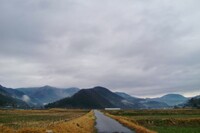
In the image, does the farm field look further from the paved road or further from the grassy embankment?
the grassy embankment

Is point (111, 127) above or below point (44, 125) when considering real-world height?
below

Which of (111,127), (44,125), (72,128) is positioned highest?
(44,125)

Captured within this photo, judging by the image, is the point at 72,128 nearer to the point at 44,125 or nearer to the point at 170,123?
the point at 44,125

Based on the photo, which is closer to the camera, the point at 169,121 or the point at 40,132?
the point at 40,132

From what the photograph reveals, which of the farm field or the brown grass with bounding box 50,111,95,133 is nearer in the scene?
the brown grass with bounding box 50,111,95,133

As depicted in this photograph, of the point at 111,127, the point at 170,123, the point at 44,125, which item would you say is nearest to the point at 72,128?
the point at 44,125

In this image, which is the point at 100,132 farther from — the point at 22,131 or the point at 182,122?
the point at 182,122

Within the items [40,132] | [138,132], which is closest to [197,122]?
[138,132]

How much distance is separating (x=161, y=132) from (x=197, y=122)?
28.8 m

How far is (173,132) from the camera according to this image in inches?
1748

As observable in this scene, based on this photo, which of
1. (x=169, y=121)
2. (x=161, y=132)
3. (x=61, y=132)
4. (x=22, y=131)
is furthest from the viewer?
(x=169, y=121)

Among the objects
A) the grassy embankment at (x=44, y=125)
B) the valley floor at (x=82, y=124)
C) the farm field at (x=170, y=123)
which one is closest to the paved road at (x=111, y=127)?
the valley floor at (x=82, y=124)

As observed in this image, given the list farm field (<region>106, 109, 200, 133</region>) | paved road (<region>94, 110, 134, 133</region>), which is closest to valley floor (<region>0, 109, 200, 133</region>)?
farm field (<region>106, 109, 200, 133</region>)

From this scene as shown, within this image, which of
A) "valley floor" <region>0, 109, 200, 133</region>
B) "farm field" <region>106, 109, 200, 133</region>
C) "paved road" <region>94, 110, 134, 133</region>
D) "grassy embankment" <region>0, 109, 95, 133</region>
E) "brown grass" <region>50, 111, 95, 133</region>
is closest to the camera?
"grassy embankment" <region>0, 109, 95, 133</region>
